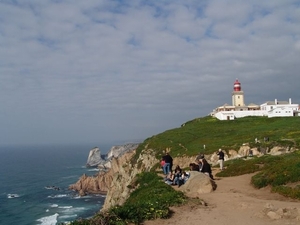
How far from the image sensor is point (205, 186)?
1689 centimetres

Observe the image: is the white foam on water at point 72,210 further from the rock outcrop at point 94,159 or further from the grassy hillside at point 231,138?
the rock outcrop at point 94,159

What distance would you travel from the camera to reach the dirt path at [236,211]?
35.6ft

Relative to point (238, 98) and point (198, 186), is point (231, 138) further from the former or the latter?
point (238, 98)

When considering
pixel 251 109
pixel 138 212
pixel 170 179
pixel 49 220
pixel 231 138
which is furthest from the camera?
pixel 251 109

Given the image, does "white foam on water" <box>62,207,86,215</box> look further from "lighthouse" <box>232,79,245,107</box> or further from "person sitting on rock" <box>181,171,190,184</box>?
"lighthouse" <box>232,79,245,107</box>

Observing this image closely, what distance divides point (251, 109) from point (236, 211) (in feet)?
264

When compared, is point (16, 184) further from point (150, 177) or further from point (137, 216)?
point (137, 216)

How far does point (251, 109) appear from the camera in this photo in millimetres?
88125

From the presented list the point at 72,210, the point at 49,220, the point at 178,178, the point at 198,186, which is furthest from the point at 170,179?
the point at 72,210

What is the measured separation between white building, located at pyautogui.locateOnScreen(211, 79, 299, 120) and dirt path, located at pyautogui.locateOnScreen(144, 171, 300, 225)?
65933 millimetres

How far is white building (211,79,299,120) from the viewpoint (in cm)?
7606

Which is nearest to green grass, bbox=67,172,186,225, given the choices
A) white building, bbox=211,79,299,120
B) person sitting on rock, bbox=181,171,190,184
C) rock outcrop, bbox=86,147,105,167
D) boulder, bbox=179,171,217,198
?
boulder, bbox=179,171,217,198

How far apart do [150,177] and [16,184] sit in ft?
269

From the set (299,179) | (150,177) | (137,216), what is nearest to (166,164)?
(150,177)
